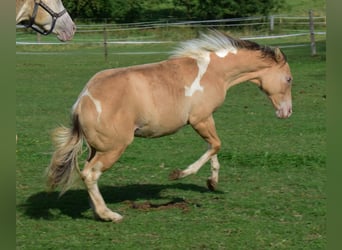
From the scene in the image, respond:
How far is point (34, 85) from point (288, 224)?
14.1 meters

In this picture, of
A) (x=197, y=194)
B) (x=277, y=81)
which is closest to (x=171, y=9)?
(x=277, y=81)

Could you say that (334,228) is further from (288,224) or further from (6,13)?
(288,224)

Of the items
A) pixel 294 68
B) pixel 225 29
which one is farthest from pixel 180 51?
pixel 225 29

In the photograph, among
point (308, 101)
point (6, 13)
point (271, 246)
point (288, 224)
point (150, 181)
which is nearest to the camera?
point (6, 13)

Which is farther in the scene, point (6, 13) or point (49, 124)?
point (49, 124)

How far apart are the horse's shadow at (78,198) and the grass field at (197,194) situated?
0.01m

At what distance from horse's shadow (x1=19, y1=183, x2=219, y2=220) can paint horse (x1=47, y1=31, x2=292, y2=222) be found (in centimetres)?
40

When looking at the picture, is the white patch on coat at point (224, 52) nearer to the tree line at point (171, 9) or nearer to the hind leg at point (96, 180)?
the hind leg at point (96, 180)

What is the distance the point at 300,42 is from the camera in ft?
112

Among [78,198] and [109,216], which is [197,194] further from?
[109,216]

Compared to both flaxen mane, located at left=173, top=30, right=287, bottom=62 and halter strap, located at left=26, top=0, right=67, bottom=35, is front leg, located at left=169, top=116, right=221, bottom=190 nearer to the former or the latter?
flaxen mane, located at left=173, top=30, right=287, bottom=62

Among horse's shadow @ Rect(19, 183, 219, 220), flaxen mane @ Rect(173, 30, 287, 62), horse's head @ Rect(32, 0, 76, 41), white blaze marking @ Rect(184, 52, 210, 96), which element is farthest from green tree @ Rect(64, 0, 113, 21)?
horse's head @ Rect(32, 0, 76, 41)

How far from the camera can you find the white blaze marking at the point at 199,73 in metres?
6.91

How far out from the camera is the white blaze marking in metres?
6.91
